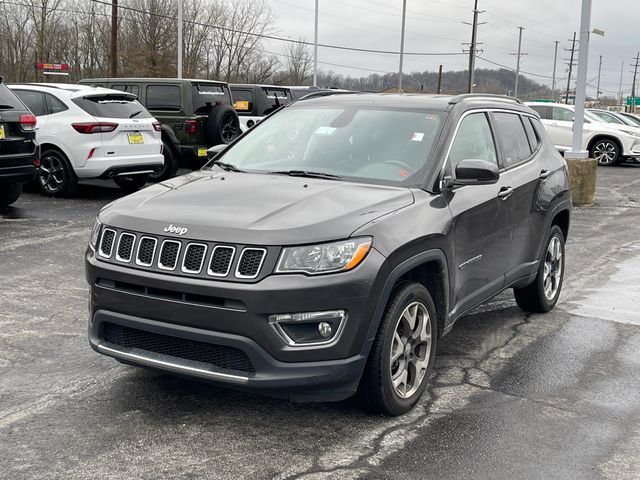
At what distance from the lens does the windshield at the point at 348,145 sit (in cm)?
461

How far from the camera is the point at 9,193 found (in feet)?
34.2

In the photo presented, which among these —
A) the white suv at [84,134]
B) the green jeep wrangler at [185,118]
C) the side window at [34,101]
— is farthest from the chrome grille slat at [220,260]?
the green jeep wrangler at [185,118]

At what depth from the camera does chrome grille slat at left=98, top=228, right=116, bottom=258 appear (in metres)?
3.90

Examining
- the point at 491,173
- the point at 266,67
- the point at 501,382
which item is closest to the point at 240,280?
the point at 491,173

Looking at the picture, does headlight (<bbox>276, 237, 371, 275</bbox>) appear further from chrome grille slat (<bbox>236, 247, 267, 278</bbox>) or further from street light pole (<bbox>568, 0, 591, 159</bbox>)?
street light pole (<bbox>568, 0, 591, 159</bbox>)

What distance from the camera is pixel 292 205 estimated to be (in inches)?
152

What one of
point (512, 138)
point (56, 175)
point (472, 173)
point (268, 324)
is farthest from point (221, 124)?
point (268, 324)

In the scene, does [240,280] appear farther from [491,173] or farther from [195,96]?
[195,96]

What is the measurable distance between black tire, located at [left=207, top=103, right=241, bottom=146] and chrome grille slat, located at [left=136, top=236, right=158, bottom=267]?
35.3ft

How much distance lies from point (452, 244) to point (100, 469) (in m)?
2.24

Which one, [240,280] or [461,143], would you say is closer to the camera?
[240,280]

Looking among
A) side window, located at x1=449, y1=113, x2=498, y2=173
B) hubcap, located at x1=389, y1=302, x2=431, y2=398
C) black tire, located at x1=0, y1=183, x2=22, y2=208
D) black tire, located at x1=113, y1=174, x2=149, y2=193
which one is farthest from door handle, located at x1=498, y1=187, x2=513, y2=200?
black tire, located at x1=113, y1=174, x2=149, y2=193

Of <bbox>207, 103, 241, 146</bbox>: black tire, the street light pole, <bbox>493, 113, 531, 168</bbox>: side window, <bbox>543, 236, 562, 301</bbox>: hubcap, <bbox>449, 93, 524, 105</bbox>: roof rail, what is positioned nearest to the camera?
<bbox>449, 93, 524, 105</bbox>: roof rail

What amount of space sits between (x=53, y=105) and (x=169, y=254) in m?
9.05
